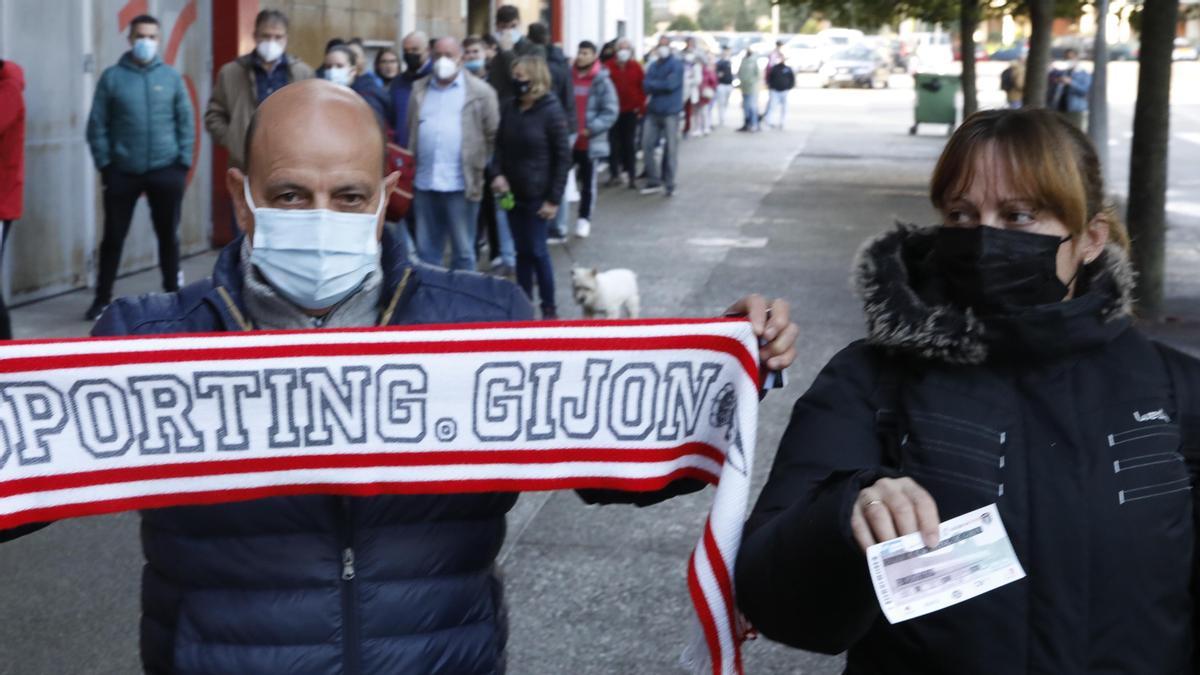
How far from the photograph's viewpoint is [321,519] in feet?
8.95

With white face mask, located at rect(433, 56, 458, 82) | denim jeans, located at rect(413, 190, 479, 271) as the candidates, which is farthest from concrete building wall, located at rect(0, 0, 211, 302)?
white face mask, located at rect(433, 56, 458, 82)

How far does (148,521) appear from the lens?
9.16 feet

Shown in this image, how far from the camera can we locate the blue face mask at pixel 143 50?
10758 millimetres

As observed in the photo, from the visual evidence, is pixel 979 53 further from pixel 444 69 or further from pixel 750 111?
pixel 444 69

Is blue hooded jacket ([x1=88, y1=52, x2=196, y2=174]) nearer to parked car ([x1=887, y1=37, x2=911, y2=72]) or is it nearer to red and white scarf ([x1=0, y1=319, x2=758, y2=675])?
red and white scarf ([x1=0, y1=319, x2=758, y2=675])

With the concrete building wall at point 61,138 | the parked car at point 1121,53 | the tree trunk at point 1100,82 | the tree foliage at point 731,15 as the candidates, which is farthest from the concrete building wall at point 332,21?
the tree foliage at point 731,15

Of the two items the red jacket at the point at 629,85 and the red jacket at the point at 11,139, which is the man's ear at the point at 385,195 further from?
the red jacket at the point at 629,85

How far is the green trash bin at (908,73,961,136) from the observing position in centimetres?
3259

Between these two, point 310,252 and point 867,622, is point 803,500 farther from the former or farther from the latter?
point 310,252

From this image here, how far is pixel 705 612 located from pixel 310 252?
2.79 feet

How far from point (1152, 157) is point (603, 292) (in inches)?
170

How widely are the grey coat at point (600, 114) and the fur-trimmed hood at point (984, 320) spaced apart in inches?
569

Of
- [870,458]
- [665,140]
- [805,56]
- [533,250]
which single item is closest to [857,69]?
[805,56]

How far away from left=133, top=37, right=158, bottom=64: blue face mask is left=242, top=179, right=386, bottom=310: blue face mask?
829 centimetres
